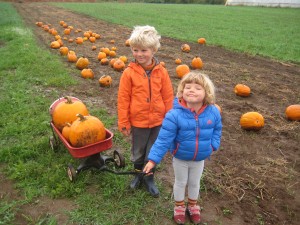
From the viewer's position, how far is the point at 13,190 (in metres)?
3.67

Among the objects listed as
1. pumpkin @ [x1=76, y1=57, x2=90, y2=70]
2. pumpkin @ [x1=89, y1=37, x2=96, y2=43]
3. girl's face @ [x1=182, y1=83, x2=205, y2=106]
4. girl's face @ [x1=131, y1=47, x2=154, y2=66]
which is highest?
girl's face @ [x1=131, y1=47, x2=154, y2=66]

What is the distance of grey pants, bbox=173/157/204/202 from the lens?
310 cm

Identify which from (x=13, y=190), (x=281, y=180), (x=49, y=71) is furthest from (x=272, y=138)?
(x=49, y=71)

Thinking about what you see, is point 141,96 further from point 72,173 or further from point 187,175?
point 72,173

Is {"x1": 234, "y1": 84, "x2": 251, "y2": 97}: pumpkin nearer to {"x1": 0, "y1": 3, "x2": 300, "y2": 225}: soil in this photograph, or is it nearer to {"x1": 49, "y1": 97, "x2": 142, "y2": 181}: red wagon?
{"x1": 0, "y1": 3, "x2": 300, "y2": 225}: soil

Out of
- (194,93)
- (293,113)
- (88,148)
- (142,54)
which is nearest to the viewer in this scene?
(194,93)

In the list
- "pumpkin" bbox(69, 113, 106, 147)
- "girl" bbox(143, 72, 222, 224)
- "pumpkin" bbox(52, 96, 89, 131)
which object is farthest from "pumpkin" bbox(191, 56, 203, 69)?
"girl" bbox(143, 72, 222, 224)

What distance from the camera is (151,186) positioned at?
3670 mm

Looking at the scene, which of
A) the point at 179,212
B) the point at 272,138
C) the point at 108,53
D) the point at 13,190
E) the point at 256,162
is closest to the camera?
the point at 179,212

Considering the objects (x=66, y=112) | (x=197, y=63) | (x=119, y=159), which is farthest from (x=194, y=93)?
(x=197, y=63)

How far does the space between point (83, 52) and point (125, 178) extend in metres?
8.34

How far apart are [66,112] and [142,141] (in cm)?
115

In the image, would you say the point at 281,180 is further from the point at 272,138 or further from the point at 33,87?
the point at 33,87

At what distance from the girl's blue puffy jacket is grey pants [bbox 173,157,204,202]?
0.37 ft
